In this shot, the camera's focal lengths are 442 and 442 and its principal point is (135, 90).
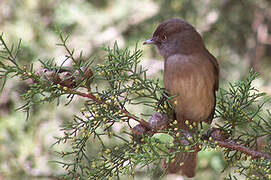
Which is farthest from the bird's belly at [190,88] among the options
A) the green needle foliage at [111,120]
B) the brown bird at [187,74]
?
the green needle foliage at [111,120]

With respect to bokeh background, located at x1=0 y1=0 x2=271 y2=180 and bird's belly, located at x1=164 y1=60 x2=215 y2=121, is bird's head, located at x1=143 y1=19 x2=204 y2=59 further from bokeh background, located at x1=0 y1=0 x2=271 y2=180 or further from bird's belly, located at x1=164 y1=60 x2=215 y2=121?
bokeh background, located at x1=0 y1=0 x2=271 y2=180

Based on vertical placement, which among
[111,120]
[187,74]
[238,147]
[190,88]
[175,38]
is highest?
[175,38]

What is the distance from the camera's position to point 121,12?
21.1 feet

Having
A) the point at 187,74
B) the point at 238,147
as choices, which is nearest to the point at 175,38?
the point at 187,74

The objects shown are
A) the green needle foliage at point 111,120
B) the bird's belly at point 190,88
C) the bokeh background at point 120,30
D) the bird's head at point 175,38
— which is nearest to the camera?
the green needle foliage at point 111,120

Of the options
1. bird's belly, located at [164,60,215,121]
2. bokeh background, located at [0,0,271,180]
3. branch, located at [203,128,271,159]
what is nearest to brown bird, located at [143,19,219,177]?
bird's belly, located at [164,60,215,121]

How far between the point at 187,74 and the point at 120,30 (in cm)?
247

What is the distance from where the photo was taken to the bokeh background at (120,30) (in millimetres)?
5855

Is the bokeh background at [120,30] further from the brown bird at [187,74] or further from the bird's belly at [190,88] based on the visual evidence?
the bird's belly at [190,88]

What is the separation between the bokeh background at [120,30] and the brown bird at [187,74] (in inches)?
52.1

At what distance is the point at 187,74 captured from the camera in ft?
13.4

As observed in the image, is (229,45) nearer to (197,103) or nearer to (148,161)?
(197,103)

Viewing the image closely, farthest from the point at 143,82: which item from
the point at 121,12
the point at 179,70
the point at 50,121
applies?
the point at 121,12

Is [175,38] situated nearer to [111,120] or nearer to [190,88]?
[190,88]
